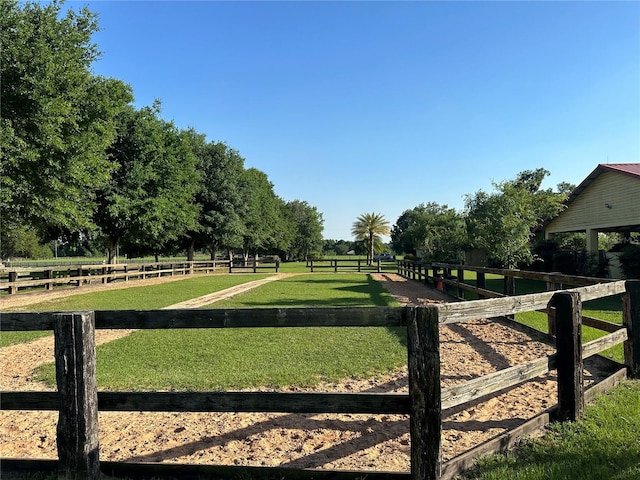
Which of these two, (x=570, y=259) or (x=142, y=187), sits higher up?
(x=142, y=187)

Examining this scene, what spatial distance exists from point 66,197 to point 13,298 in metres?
4.31

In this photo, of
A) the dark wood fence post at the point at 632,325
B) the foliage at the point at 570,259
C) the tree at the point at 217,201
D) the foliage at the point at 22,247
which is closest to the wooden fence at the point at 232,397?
the dark wood fence post at the point at 632,325

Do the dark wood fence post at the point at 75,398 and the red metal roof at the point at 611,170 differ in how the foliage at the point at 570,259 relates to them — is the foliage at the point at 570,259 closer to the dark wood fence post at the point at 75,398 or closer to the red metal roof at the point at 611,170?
the red metal roof at the point at 611,170

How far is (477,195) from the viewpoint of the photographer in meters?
21.2

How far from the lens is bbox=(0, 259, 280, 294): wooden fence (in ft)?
54.1

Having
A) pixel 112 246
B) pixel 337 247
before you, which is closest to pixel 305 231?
pixel 112 246

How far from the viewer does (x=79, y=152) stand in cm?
1669

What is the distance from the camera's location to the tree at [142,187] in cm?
2425

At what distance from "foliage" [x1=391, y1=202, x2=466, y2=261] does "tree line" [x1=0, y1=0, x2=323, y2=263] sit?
1754 centimetres

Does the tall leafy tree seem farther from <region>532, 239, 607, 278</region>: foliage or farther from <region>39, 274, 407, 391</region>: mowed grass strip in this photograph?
<region>39, 274, 407, 391</region>: mowed grass strip

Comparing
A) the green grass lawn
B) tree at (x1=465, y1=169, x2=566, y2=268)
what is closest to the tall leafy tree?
tree at (x1=465, y1=169, x2=566, y2=268)

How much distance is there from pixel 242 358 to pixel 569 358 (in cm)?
451

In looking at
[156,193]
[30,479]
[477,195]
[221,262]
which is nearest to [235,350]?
[30,479]

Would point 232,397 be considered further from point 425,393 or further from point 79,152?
point 79,152
